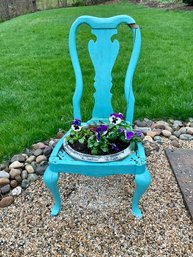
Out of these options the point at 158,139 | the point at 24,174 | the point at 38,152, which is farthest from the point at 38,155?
the point at 158,139

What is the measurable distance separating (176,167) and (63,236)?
1036 mm

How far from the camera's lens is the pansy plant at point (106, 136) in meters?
1.76

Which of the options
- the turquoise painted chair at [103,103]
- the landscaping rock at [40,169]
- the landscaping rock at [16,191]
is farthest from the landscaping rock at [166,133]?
the landscaping rock at [16,191]

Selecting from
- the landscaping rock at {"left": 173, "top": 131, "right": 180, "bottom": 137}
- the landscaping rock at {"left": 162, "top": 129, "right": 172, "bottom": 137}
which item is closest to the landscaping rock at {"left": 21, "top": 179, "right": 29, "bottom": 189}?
the landscaping rock at {"left": 162, "top": 129, "right": 172, "bottom": 137}

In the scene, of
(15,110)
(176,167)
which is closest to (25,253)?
(176,167)

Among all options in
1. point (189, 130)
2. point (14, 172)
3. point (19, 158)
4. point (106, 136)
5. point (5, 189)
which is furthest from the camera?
point (189, 130)

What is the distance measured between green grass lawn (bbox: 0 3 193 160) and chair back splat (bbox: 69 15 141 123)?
81cm

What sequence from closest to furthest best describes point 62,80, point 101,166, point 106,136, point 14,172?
point 101,166 → point 106,136 → point 14,172 → point 62,80

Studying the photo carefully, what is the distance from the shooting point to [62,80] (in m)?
3.87

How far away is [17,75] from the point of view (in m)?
4.18

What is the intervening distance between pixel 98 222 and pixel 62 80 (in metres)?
2.41

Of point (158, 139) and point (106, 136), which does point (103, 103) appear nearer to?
point (106, 136)

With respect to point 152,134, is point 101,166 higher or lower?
higher

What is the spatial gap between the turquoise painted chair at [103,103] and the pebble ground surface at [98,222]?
0.11 meters
